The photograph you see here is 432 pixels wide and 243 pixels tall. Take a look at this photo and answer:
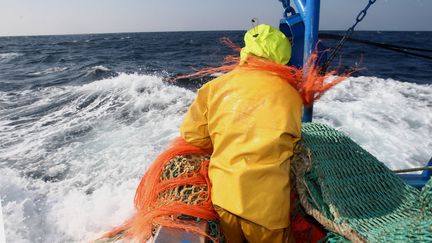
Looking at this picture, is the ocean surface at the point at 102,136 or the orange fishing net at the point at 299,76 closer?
the orange fishing net at the point at 299,76

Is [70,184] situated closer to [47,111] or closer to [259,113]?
[259,113]

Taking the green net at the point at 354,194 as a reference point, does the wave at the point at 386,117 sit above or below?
below

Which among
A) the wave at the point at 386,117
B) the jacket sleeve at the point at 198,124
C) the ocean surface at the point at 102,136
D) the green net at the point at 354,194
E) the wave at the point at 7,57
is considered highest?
the jacket sleeve at the point at 198,124

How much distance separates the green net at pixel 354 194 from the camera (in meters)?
1.74

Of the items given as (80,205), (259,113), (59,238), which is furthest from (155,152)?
(259,113)

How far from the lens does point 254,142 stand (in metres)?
1.93

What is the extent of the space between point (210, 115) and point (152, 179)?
1.80ft

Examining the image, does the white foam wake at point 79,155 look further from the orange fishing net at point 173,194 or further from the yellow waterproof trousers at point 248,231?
the yellow waterproof trousers at point 248,231

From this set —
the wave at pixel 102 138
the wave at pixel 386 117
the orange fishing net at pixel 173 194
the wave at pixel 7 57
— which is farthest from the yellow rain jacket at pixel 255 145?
the wave at pixel 7 57

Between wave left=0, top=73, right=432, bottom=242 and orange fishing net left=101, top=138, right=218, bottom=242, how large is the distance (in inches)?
70.9

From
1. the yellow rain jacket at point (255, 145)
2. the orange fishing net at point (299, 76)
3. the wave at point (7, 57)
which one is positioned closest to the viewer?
the yellow rain jacket at point (255, 145)

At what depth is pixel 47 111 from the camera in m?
9.17

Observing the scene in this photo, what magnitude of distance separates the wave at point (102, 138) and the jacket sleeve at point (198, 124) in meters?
1.99

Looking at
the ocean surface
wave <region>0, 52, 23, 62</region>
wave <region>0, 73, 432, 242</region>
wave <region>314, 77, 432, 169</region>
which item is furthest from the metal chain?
wave <region>0, 52, 23, 62</region>
